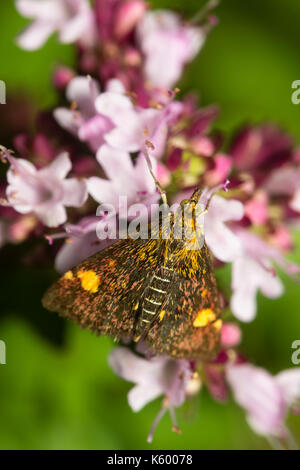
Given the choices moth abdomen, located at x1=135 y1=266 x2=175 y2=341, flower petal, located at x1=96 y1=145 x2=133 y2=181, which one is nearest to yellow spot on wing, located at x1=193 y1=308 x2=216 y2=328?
moth abdomen, located at x1=135 y1=266 x2=175 y2=341

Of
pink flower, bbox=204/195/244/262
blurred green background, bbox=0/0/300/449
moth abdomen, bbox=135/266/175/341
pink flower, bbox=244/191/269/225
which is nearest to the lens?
moth abdomen, bbox=135/266/175/341

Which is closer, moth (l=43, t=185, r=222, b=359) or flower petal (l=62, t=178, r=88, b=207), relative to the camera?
moth (l=43, t=185, r=222, b=359)

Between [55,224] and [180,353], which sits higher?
[55,224]

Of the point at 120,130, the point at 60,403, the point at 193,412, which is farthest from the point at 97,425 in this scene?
the point at 120,130

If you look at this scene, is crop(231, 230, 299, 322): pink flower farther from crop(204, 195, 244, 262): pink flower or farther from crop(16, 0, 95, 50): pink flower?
crop(16, 0, 95, 50): pink flower

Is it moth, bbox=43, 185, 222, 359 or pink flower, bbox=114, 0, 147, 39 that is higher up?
pink flower, bbox=114, 0, 147, 39

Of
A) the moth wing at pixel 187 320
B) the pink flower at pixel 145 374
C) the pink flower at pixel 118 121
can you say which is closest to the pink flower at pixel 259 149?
the pink flower at pixel 118 121

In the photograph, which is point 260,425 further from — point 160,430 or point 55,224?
point 55,224
